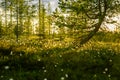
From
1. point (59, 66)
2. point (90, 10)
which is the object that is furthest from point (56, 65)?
point (90, 10)

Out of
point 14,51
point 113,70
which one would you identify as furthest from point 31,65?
point 113,70

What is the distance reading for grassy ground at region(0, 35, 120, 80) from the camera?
10016 millimetres

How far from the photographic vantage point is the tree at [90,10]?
18625 millimetres

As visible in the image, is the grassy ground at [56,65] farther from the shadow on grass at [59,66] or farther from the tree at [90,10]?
the tree at [90,10]

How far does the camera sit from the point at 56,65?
1120cm

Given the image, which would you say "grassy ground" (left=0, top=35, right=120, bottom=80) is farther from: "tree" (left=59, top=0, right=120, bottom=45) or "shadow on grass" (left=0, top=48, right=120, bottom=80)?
"tree" (left=59, top=0, right=120, bottom=45)

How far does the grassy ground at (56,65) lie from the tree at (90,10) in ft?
17.5

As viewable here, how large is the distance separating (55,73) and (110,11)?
9.90 metres

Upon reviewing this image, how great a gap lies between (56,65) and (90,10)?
842cm

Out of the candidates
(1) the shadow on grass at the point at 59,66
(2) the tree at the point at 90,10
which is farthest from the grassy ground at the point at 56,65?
(2) the tree at the point at 90,10

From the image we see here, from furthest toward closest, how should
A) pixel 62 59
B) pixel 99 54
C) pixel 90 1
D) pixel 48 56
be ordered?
pixel 90 1 < pixel 99 54 < pixel 48 56 < pixel 62 59

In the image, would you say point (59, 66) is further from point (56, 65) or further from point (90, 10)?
point (90, 10)

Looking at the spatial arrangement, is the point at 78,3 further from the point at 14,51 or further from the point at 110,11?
the point at 14,51

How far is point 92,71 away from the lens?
11258 mm
